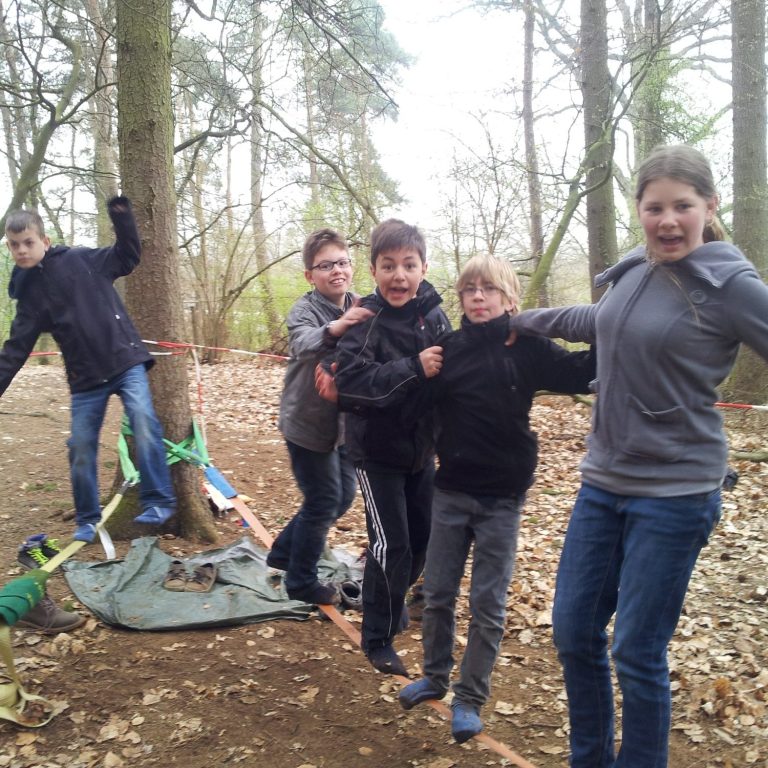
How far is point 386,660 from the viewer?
292 cm

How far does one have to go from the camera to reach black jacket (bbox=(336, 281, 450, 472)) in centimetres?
265

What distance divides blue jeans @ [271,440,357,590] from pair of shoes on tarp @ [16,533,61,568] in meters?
1.28

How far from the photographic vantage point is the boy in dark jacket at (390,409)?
2.65 meters

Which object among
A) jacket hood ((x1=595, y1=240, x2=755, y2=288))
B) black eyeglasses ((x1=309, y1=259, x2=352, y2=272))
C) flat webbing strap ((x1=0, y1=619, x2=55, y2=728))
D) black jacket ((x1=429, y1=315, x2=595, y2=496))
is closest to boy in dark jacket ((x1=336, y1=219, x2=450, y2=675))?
black jacket ((x1=429, y1=315, x2=595, y2=496))

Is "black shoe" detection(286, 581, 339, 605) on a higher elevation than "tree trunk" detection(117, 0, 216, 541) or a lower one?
lower

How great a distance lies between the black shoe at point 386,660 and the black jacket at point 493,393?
32.8 inches

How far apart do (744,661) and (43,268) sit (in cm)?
414

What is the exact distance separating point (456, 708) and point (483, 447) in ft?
3.21

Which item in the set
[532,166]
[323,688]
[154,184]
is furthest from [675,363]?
[532,166]

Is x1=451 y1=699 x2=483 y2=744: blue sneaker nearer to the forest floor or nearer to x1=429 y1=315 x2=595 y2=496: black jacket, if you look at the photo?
the forest floor

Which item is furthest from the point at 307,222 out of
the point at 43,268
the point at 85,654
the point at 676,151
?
the point at 676,151

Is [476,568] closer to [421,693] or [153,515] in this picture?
[421,693]

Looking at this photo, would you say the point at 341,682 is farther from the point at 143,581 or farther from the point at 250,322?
the point at 250,322

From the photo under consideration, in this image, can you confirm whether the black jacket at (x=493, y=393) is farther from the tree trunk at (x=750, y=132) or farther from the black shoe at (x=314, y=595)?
the tree trunk at (x=750, y=132)
